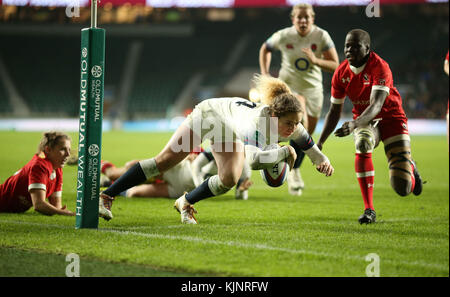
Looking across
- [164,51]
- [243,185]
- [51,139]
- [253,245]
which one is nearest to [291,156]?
[253,245]

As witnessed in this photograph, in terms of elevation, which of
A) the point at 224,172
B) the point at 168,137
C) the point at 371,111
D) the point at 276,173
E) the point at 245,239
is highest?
the point at 168,137

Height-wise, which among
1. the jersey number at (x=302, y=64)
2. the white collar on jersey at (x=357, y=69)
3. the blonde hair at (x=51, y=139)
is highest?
the jersey number at (x=302, y=64)

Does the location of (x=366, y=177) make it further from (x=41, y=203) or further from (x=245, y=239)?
(x=41, y=203)

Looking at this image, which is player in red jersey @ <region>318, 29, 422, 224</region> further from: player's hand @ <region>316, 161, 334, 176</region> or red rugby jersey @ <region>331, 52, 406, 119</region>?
player's hand @ <region>316, 161, 334, 176</region>

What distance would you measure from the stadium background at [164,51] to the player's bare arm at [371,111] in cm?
2940

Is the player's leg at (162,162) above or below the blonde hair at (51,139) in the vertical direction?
below

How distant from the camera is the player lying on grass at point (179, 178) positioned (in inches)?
320

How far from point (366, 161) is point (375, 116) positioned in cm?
54

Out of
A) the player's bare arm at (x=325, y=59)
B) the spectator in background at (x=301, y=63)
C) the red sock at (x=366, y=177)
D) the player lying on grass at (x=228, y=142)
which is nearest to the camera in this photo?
the player lying on grass at (x=228, y=142)

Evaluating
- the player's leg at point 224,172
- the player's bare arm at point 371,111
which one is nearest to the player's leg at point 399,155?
the player's bare arm at point 371,111

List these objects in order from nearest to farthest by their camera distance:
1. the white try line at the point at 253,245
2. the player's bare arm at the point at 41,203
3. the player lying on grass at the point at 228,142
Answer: the white try line at the point at 253,245
the player lying on grass at the point at 228,142
the player's bare arm at the point at 41,203

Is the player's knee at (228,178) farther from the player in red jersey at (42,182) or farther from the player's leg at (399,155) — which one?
the player in red jersey at (42,182)

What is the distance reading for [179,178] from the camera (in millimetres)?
8148
